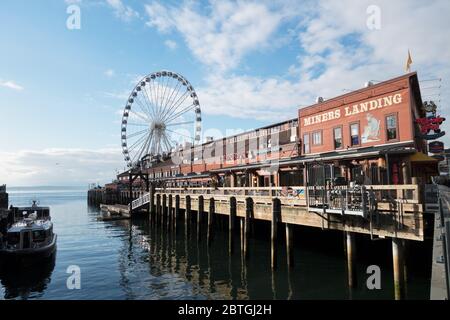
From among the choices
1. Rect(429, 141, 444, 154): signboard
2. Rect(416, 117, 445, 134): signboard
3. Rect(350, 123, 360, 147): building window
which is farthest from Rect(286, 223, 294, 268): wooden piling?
Rect(429, 141, 444, 154): signboard

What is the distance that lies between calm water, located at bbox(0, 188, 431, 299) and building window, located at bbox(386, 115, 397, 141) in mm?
7536

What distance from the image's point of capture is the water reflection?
18017 mm

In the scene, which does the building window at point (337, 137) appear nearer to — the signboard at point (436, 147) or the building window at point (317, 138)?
the building window at point (317, 138)

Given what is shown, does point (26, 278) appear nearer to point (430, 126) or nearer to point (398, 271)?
point (398, 271)

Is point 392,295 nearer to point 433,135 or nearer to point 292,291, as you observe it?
point 292,291

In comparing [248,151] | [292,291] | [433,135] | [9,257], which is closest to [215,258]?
[292,291]

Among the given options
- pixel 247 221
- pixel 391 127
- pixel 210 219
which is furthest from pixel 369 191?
pixel 210 219

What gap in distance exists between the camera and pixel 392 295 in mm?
14727

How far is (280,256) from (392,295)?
861 centimetres

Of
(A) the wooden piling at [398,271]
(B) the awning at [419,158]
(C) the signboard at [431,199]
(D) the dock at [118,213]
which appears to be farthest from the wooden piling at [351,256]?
(D) the dock at [118,213]

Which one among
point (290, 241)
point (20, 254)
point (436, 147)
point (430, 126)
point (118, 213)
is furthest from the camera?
point (118, 213)

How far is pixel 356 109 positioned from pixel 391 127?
323 cm

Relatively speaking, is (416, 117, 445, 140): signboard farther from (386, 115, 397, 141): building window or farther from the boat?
the boat

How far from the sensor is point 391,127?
2408cm
